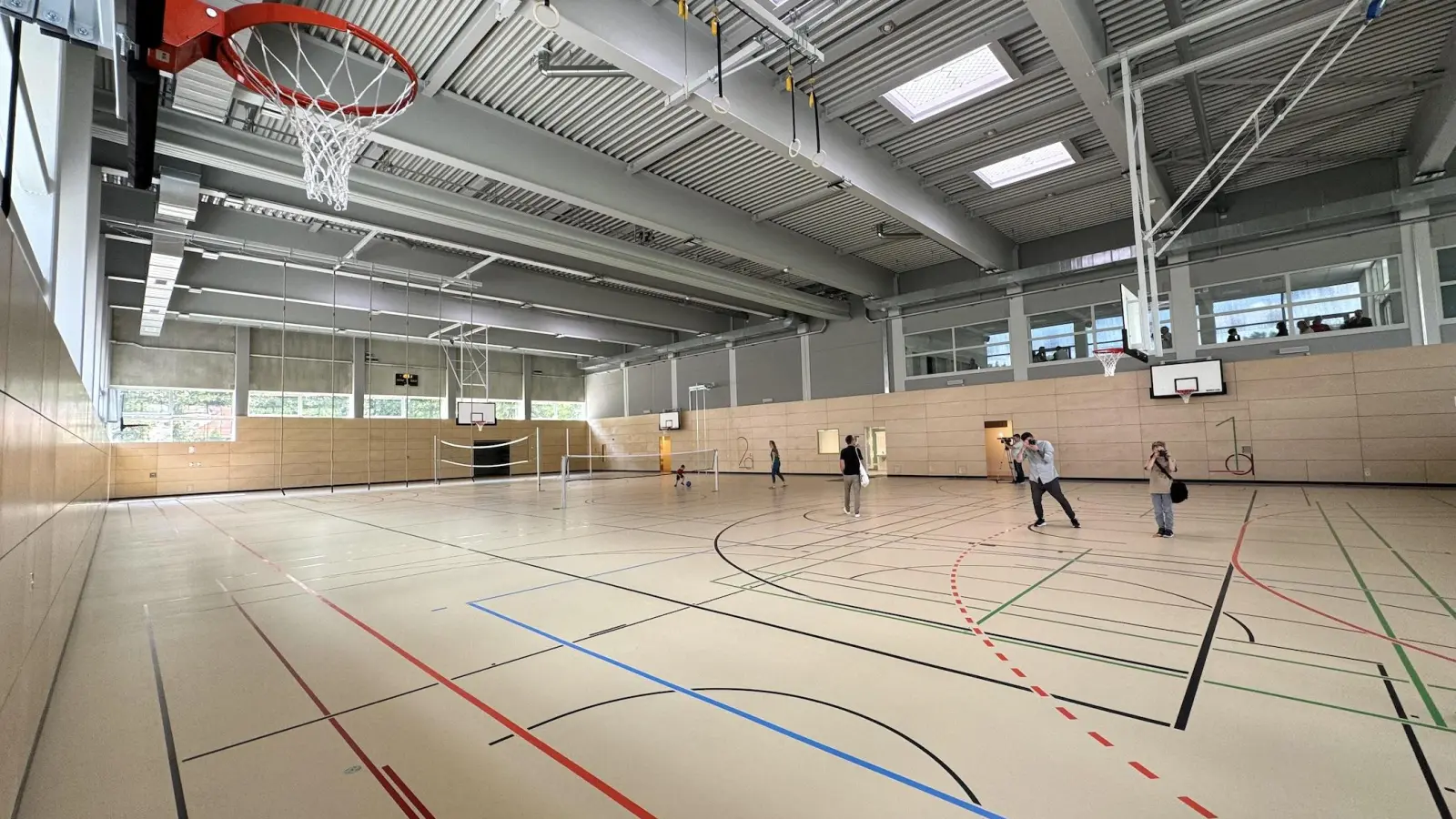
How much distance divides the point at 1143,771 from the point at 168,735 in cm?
464

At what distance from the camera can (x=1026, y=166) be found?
12.3m

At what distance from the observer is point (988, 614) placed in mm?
4629

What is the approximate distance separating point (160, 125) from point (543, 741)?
420 inches

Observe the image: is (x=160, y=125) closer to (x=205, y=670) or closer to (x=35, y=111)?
(x=35, y=111)

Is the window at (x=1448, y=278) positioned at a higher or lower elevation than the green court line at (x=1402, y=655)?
higher

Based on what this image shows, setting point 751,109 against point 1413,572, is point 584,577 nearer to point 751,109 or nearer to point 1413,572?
point 751,109

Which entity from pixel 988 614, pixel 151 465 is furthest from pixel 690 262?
pixel 151 465

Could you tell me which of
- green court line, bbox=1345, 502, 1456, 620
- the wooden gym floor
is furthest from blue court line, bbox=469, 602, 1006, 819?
green court line, bbox=1345, 502, 1456, 620

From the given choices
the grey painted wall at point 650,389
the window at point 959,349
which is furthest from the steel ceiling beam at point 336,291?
the window at point 959,349

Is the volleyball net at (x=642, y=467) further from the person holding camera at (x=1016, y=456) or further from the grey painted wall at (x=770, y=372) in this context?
the person holding camera at (x=1016, y=456)

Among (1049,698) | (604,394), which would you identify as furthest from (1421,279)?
(604,394)

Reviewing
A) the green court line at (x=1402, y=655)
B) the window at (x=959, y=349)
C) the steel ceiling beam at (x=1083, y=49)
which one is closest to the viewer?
the green court line at (x=1402, y=655)

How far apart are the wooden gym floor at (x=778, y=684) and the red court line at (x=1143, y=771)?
1 centimetres

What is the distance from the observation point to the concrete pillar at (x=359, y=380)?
2525 centimetres
